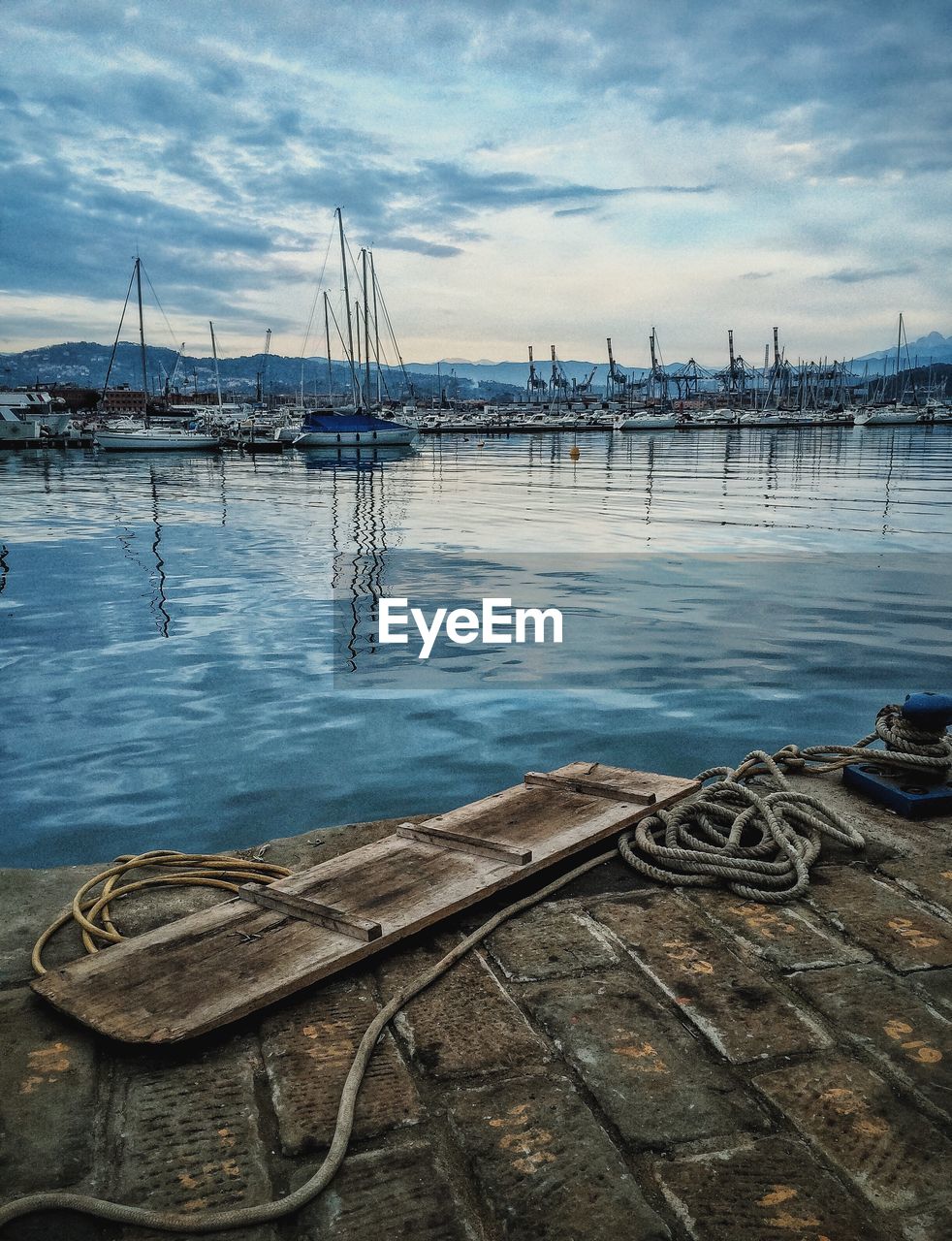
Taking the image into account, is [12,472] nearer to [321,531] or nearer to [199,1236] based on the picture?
[321,531]

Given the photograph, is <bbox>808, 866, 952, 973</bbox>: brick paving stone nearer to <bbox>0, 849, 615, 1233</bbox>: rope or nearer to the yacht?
<bbox>0, 849, 615, 1233</bbox>: rope

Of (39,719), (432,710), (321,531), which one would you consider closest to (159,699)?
(39,719)

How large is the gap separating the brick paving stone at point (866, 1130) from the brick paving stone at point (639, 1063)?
0.13 meters

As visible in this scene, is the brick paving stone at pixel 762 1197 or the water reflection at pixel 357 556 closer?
the brick paving stone at pixel 762 1197

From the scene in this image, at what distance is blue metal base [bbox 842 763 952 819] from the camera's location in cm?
441

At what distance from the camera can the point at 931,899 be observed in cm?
353

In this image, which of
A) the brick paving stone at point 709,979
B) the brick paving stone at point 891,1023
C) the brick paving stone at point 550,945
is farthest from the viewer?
the brick paving stone at point 550,945

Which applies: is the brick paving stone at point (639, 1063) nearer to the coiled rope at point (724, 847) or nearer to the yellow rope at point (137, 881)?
the coiled rope at point (724, 847)

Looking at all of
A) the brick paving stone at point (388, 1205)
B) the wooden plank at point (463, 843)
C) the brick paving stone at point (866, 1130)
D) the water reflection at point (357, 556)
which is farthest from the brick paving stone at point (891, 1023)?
the water reflection at point (357, 556)

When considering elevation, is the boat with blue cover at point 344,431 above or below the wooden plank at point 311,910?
above

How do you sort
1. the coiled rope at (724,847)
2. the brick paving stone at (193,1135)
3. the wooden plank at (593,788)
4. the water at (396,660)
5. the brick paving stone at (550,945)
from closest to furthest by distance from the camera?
the brick paving stone at (193,1135), the brick paving stone at (550,945), the coiled rope at (724,847), the wooden plank at (593,788), the water at (396,660)

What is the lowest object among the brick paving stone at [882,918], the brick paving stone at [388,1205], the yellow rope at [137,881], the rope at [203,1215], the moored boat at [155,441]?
the yellow rope at [137,881]

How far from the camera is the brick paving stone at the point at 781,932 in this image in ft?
10.1

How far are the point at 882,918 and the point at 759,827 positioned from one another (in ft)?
2.72
